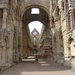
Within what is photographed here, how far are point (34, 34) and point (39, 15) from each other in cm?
2637

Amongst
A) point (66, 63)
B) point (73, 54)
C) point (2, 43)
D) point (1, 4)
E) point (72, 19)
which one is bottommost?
point (66, 63)

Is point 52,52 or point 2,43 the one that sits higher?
point 2,43

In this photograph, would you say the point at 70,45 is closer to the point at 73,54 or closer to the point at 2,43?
the point at 73,54

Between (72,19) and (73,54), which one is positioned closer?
(73,54)

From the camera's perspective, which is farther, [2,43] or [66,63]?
[66,63]

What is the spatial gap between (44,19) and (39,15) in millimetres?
1330

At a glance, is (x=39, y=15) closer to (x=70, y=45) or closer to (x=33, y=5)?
(x=33, y=5)

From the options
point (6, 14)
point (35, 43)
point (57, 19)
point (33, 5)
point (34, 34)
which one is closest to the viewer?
point (6, 14)

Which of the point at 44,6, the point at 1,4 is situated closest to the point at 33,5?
the point at 44,6

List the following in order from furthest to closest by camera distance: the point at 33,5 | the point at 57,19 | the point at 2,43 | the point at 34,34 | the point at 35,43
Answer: the point at 34,34 < the point at 35,43 < the point at 33,5 < the point at 57,19 < the point at 2,43

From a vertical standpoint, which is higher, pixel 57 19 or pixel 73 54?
pixel 57 19

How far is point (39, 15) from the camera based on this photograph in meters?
28.5

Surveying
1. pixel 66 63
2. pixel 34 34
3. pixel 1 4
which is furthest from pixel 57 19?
pixel 34 34

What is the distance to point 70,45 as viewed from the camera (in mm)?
11125
